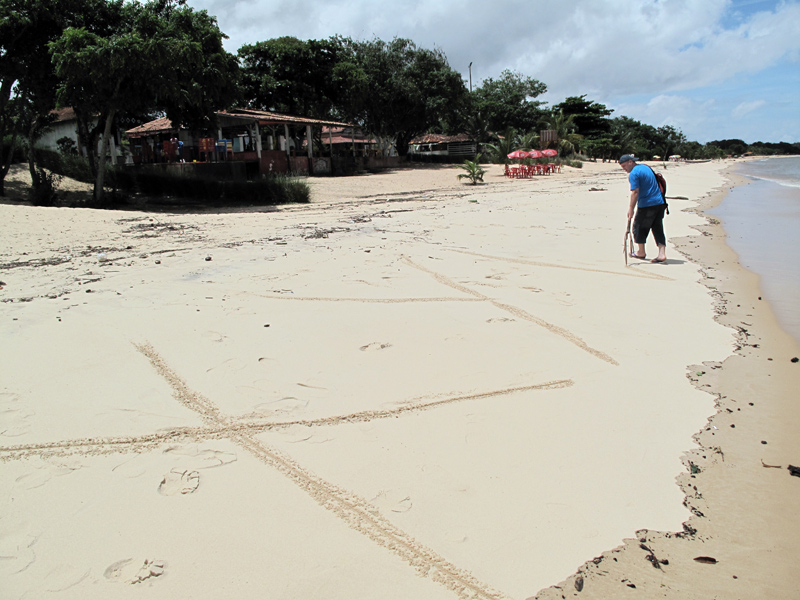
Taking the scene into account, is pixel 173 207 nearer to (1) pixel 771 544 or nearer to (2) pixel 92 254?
(2) pixel 92 254

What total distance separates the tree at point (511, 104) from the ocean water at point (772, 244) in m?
40.0

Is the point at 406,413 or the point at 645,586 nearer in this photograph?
the point at 645,586

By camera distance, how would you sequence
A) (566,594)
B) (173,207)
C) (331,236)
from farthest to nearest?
1. (173,207)
2. (331,236)
3. (566,594)

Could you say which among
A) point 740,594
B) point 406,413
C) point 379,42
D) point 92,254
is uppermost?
point 379,42

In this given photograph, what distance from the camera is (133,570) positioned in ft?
6.68

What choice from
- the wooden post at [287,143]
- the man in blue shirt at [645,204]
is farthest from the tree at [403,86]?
the man in blue shirt at [645,204]

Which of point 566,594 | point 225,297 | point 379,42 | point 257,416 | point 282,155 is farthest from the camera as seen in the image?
point 379,42

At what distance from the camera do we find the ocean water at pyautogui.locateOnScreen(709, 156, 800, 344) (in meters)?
5.84

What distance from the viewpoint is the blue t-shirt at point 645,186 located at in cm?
732

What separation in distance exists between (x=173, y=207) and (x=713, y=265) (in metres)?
14.5

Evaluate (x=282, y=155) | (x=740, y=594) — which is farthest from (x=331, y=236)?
(x=282, y=155)

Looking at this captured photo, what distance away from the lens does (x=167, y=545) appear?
7.07 feet

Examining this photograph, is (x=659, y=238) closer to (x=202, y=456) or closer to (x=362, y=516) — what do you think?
(x=362, y=516)

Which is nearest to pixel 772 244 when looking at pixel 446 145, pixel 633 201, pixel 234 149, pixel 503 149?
pixel 633 201
